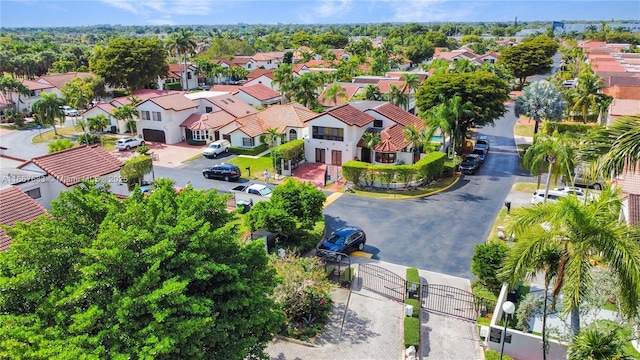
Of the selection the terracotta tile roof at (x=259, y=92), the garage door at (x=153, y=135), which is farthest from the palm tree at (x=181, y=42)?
the garage door at (x=153, y=135)

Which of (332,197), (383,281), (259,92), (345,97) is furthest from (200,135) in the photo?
(383,281)

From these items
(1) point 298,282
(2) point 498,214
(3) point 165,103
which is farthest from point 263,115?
(1) point 298,282

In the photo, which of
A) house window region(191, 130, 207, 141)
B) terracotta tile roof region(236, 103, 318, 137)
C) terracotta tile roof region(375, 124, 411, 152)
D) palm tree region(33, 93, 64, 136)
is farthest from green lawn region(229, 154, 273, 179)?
palm tree region(33, 93, 64, 136)

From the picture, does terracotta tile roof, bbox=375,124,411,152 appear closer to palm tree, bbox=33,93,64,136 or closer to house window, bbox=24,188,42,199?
house window, bbox=24,188,42,199

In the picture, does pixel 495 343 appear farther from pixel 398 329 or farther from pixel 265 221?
pixel 265 221

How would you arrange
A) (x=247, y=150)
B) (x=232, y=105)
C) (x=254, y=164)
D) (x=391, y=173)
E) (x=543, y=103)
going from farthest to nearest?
(x=232, y=105) < (x=247, y=150) < (x=543, y=103) < (x=254, y=164) < (x=391, y=173)

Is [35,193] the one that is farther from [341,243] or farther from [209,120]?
[209,120]
